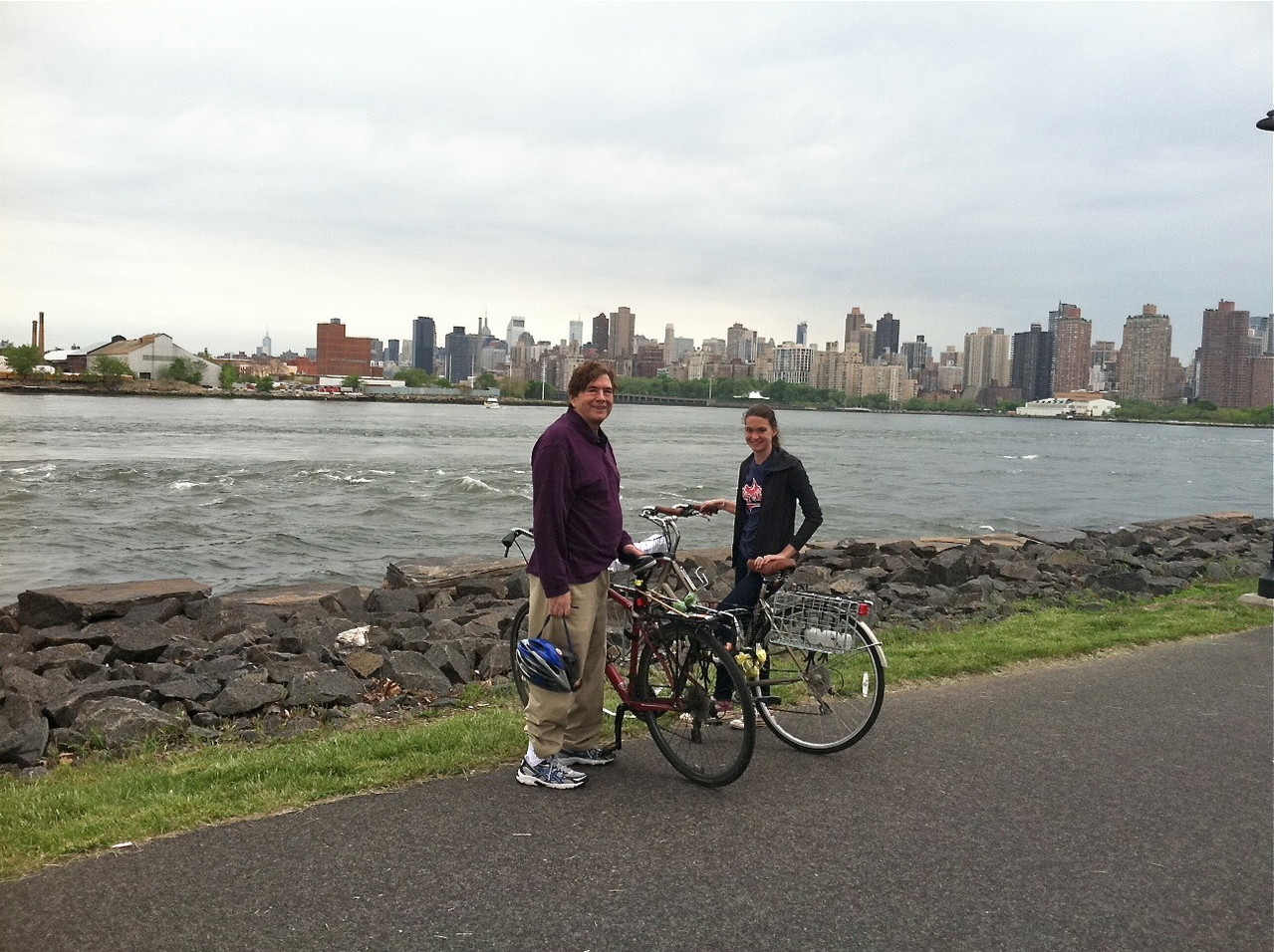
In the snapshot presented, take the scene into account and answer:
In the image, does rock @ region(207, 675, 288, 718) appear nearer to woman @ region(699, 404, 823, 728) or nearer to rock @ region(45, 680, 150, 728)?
rock @ region(45, 680, 150, 728)

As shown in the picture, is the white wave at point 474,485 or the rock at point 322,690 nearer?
the rock at point 322,690

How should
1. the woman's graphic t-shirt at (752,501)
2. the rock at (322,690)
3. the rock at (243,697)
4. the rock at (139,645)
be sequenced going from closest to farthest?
the woman's graphic t-shirt at (752,501)
the rock at (243,697)
the rock at (322,690)
the rock at (139,645)

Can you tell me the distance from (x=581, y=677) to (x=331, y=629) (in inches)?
254

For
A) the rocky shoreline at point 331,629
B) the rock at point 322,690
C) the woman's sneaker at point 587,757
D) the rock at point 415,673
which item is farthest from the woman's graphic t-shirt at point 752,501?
the rock at point 322,690

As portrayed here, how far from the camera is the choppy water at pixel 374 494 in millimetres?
22297

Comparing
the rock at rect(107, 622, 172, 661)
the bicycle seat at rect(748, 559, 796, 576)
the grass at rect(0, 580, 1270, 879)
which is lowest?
the rock at rect(107, 622, 172, 661)

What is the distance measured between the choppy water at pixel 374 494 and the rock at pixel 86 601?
14.7ft

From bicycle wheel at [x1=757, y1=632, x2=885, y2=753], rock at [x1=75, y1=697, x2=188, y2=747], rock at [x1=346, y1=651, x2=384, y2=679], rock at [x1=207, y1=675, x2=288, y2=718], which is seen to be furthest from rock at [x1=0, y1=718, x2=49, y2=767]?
bicycle wheel at [x1=757, y1=632, x2=885, y2=753]

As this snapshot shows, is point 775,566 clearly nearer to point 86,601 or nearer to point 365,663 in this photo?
point 365,663

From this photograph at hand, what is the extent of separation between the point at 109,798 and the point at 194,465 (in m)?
42.9

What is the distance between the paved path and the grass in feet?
0.63

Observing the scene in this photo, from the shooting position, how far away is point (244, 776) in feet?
18.1

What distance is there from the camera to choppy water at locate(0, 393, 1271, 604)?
22297mm

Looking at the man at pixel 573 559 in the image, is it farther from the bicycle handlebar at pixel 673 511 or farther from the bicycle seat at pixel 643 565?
the bicycle handlebar at pixel 673 511
